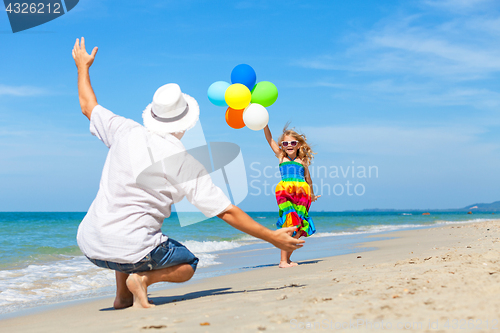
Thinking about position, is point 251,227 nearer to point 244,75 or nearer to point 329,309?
point 329,309

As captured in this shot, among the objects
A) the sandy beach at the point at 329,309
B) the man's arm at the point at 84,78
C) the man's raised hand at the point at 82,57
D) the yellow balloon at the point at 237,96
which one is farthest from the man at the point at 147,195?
the yellow balloon at the point at 237,96

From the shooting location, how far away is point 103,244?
257 centimetres

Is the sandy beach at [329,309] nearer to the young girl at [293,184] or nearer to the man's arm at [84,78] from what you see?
the man's arm at [84,78]

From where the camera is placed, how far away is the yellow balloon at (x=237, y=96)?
499 cm

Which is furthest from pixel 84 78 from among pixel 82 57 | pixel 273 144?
pixel 273 144

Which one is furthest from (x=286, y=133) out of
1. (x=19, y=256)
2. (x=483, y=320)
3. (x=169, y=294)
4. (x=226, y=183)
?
(x=19, y=256)

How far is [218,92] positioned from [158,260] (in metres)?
2.95

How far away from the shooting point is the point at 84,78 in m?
3.07

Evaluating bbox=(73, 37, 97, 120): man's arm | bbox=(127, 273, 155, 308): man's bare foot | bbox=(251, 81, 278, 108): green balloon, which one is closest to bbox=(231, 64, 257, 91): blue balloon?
bbox=(251, 81, 278, 108): green balloon

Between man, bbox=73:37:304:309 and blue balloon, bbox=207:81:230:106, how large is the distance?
2453 mm

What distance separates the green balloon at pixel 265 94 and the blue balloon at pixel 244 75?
4.3 inches

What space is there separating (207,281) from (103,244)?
2120 mm

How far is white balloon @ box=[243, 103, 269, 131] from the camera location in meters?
5.01

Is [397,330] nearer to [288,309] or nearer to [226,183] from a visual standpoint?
[288,309]
